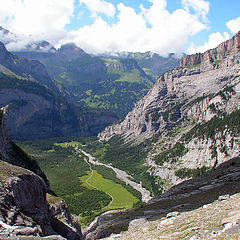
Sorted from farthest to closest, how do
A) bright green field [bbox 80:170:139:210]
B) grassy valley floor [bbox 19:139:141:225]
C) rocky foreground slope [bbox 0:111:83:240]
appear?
1. bright green field [bbox 80:170:139:210]
2. grassy valley floor [bbox 19:139:141:225]
3. rocky foreground slope [bbox 0:111:83:240]

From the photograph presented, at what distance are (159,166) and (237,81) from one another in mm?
83173

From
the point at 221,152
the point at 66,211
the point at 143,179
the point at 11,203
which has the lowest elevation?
the point at 143,179

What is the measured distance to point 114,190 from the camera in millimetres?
151250

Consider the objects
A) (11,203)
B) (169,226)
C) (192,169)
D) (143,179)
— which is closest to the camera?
(169,226)

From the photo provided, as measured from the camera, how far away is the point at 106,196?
139m

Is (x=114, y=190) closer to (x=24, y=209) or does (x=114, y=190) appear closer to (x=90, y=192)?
(x=90, y=192)

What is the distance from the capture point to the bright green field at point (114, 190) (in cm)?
12691

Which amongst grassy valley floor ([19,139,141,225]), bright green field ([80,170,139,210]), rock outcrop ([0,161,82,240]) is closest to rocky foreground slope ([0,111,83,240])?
rock outcrop ([0,161,82,240])

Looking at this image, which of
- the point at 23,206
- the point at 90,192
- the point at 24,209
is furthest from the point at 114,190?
the point at 24,209

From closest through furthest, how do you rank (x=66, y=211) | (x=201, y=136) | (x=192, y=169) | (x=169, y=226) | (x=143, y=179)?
(x=169, y=226), (x=66, y=211), (x=192, y=169), (x=201, y=136), (x=143, y=179)

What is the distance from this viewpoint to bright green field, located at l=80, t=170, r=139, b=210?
12691cm

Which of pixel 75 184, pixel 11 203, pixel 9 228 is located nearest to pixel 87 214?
pixel 75 184

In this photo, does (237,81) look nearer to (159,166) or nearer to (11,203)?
(159,166)

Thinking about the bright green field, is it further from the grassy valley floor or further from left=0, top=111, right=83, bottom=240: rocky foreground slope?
left=0, top=111, right=83, bottom=240: rocky foreground slope
